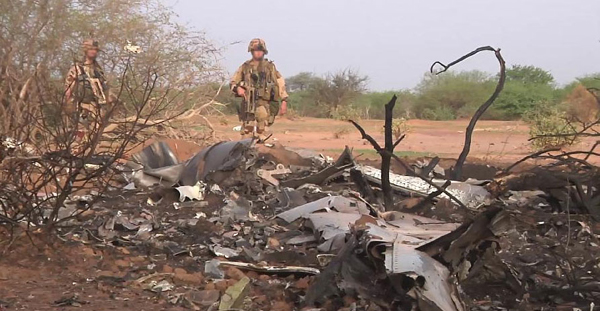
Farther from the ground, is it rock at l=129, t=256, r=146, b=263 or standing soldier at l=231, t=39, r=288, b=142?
standing soldier at l=231, t=39, r=288, b=142

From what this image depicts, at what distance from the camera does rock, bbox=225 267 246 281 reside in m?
4.42

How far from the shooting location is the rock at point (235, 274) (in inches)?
174

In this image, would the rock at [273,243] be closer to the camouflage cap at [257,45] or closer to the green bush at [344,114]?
the camouflage cap at [257,45]

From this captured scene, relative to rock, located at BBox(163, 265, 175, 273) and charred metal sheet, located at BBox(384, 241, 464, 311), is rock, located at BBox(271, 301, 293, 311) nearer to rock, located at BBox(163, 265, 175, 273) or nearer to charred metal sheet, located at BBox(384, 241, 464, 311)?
charred metal sheet, located at BBox(384, 241, 464, 311)

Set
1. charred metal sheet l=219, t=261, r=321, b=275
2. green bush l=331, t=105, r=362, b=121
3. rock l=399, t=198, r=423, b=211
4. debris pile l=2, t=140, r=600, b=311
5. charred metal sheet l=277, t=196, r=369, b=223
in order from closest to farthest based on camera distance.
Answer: debris pile l=2, t=140, r=600, b=311 < charred metal sheet l=219, t=261, r=321, b=275 < charred metal sheet l=277, t=196, r=369, b=223 < rock l=399, t=198, r=423, b=211 < green bush l=331, t=105, r=362, b=121

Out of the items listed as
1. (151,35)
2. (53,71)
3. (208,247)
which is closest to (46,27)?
(53,71)

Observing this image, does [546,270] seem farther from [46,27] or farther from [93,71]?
[46,27]

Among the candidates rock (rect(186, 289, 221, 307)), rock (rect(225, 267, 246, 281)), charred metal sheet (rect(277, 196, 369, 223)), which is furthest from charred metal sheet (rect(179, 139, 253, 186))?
rock (rect(186, 289, 221, 307))

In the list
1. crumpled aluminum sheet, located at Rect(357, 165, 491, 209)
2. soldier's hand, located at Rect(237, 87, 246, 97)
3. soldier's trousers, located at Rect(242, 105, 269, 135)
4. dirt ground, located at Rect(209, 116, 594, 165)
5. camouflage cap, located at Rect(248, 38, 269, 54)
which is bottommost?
dirt ground, located at Rect(209, 116, 594, 165)

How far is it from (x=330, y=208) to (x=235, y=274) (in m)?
1.59

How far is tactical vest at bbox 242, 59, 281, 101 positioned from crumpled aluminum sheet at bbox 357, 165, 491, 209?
178 inches

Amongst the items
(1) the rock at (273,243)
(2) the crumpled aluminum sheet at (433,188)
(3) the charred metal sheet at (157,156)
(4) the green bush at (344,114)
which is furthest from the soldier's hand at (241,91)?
(4) the green bush at (344,114)

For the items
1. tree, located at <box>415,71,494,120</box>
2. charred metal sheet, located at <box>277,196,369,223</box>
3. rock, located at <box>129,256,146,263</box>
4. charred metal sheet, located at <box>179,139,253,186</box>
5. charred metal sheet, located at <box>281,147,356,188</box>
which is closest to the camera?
rock, located at <box>129,256,146,263</box>

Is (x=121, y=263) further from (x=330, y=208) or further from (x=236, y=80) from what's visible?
(x=236, y=80)
